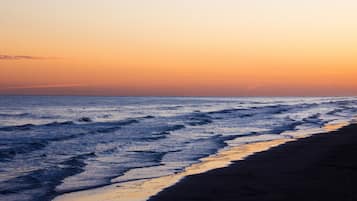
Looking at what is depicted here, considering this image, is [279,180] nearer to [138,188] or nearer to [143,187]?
[143,187]

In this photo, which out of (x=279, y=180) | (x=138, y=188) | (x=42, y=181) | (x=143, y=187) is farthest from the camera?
(x=42, y=181)

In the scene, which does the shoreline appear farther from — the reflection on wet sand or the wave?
the wave

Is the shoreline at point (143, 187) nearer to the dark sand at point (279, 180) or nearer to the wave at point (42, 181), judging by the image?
the dark sand at point (279, 180)

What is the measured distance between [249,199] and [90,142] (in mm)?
17191

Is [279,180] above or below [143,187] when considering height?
above

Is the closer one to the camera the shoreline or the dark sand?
the dark sand

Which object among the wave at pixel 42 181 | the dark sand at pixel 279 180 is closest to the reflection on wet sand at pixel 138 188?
the dark sand at pixel 279 180

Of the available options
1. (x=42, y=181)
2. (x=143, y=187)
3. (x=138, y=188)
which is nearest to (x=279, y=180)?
(x=143, y=187)

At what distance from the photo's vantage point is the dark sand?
473 inches

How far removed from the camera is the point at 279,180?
557 inches

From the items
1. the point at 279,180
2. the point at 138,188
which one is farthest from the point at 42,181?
the point at 279,180

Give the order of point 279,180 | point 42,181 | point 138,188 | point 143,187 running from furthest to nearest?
point 42,181 → point 279,180 → point 143,187 → point 138,188

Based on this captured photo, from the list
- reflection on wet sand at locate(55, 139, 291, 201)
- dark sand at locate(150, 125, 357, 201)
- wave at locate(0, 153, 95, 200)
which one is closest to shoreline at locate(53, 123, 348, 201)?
reflection on wet sand at locate(55, 139, 291, 201)

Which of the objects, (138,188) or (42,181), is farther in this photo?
(42,181)
